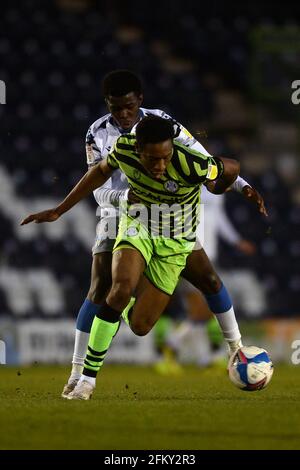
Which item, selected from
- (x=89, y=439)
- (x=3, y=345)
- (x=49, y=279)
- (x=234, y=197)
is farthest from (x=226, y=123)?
(x=89, y=439)

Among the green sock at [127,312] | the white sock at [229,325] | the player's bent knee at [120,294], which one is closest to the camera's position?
the player's bent knee at [120,294]

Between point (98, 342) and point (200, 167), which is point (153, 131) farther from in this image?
point (98, 342)

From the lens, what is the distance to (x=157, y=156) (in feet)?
21.6

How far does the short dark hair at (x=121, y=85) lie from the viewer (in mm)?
7180

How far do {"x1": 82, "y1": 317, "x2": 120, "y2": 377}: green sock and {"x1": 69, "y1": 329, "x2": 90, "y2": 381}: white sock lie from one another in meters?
0.62

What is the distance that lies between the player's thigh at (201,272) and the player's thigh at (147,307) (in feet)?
0.82

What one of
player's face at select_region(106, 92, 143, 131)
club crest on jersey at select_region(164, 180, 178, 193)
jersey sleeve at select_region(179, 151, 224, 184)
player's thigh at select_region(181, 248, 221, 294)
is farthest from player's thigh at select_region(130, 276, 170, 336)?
player's face at select_region(106, 92, 143, 131)

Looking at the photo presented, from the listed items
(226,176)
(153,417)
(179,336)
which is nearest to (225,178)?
(226,176)

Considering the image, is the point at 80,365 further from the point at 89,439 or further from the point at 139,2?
the point at 139,2

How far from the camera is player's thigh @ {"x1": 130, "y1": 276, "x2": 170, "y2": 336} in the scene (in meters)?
7.18

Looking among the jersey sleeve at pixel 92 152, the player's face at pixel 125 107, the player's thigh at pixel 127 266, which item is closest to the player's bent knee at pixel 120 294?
the player's thigh at pixel 127 266

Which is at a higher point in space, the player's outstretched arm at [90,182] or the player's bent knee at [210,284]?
the player's outstretched arm at [90,182]

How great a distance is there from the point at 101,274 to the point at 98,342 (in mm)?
700

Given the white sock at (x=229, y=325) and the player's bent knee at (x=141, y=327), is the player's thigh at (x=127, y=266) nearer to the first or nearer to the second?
the player's bent knee at (x=141, y=327)
